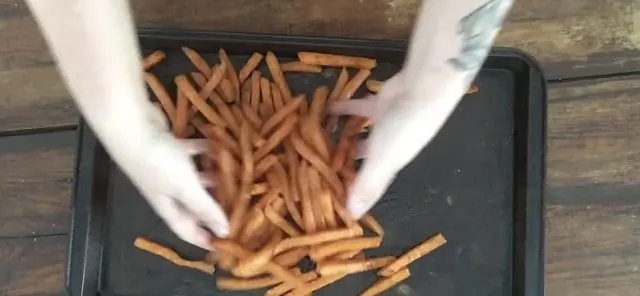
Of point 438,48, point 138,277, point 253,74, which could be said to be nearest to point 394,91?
point 438,48

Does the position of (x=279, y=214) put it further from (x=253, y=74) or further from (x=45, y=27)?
(x=45, y=27)

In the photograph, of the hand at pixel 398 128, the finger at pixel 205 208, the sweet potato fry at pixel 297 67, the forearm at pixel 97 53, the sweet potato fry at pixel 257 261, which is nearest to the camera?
the forearm at pixel 97 53

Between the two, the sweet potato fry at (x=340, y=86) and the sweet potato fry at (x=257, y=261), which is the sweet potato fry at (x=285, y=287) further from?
the sweet potato fry at (x=340, y=86)

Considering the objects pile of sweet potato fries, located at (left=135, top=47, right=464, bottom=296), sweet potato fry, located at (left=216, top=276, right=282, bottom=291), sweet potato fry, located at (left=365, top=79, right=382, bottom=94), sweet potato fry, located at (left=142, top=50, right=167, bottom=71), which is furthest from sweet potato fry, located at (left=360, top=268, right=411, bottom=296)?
sweet potato fry, located at (left=142, top=50, right=167, bottom=71)

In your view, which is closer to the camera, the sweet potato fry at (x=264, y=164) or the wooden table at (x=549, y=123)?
the sweet potato fry at (x=264, y=164)

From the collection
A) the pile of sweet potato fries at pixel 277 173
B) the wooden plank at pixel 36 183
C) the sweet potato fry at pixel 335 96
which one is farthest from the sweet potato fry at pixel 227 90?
the wooden plank at pixel 36 183

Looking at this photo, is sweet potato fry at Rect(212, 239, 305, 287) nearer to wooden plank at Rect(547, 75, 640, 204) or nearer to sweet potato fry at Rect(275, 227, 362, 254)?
sweet potato fry at Rect(275, 227, 362, 254)
